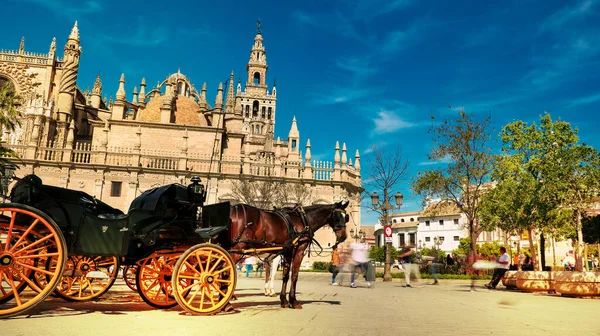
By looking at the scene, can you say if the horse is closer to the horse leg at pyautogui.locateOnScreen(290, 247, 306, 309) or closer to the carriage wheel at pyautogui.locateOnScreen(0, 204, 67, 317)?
the horse leg at pyautogui.locateOnScreen(290, 247, 306, 309)

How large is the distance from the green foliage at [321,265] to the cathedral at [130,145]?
348 cm

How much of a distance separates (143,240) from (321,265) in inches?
935

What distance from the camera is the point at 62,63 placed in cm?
3906

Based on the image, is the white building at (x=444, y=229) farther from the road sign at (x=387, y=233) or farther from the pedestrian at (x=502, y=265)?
the pedestrian at (x=502, y=265)

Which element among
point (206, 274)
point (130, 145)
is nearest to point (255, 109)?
point (130, 145)

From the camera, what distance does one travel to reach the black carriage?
4820 mm

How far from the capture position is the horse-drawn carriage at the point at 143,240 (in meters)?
4.86

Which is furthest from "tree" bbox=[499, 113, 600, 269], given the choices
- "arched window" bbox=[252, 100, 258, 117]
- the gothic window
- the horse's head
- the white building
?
"arched window" bbox=[252, 100, 258, 117]

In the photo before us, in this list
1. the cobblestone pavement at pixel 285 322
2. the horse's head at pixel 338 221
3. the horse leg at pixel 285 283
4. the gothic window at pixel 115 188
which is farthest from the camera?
the gothic window at pixel 115 188

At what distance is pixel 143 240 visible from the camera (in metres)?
5.82

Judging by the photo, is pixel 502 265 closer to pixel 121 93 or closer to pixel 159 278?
pixel 159 278

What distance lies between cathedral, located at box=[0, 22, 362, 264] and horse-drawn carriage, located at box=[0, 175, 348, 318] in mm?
21533

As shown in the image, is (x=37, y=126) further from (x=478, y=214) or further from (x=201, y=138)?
(x=478, y=214)

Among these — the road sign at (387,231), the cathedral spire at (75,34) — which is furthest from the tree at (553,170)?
the cathedral spire at (75,34)
